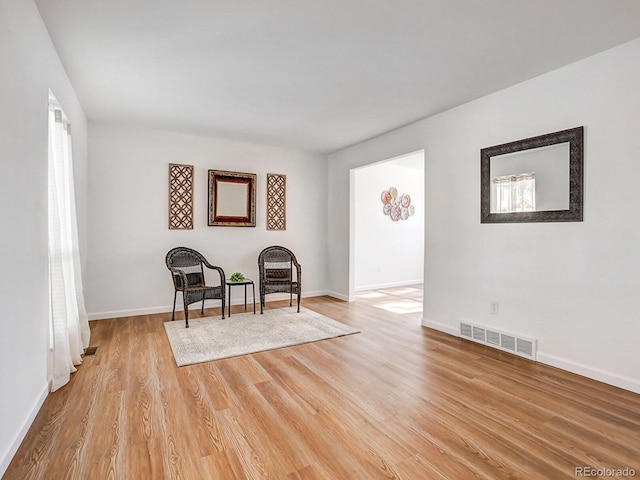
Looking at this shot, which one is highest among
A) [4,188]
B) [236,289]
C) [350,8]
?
[350,8]

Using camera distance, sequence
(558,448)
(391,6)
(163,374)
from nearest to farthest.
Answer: (558,448) → (391,6) → (163,374)

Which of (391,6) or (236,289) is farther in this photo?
(236,289)

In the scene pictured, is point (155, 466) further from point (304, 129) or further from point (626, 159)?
point (304, 129)

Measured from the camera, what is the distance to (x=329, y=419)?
2.05 m

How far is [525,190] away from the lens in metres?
3.08

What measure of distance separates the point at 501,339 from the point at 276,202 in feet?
12.4

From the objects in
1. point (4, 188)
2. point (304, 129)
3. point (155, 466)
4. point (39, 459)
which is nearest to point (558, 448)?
point (155, 466)

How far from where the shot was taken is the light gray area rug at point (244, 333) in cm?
319

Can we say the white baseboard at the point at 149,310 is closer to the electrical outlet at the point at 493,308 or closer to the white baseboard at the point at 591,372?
the electrical outlet at the point at 493,308

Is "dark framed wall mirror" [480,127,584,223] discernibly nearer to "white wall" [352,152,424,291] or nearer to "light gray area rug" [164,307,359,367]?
"light gray area rug" [164,307,359,367]

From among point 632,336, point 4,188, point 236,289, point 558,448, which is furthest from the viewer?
point 236,289

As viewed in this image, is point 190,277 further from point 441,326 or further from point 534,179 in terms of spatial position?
point 534,179

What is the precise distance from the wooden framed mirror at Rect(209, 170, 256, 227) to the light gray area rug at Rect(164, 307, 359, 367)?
1.48 meters

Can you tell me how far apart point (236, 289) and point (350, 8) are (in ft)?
13.6
